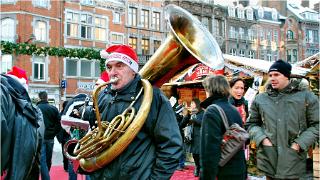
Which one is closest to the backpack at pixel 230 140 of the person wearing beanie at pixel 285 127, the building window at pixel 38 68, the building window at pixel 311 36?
the person wearing beanie at pixel 285 127

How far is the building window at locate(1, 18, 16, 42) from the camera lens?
31.9 m

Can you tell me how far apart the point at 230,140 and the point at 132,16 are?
37666 mm

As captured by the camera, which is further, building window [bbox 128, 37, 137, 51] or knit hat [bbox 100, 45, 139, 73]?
building window [bbox 128, 37, 137, 51]

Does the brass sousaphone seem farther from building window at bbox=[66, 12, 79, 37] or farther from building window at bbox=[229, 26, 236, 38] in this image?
building window at bbox=[229, 26, 236, 38]

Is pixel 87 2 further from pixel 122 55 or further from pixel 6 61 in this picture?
pixel 122 55

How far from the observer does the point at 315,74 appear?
869 cm

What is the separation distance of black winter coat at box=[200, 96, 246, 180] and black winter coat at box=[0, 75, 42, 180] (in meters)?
1.81

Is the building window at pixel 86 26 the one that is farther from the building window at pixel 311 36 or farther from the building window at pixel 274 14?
the building window at pixel 311 36

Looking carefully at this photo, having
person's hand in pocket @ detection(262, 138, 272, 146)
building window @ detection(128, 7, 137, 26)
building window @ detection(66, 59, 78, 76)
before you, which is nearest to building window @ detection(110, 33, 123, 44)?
building window @ detection(128, 7, 137, 26)

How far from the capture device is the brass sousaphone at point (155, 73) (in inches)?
129

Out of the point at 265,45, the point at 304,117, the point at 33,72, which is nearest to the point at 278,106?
the point at 304,117

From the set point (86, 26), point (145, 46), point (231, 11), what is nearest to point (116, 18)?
point (86, 26)

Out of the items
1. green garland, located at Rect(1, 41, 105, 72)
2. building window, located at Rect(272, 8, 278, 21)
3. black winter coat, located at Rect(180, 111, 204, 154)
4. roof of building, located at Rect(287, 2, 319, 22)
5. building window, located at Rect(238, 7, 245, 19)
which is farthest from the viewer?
roof of building, located at Rect(287, 2, 319, 22)

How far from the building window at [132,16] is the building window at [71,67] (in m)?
7.55
